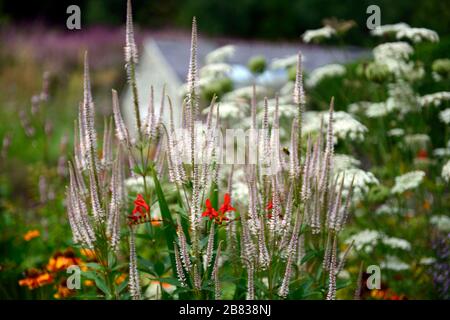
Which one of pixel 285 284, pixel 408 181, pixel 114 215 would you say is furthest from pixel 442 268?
pixel 114 215

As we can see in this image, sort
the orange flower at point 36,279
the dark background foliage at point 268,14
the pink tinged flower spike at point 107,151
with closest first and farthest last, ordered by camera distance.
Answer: the pink tinged flower spike at point 107,151 → the orange flower at point 36,279 → the dark background foliage at point 268,14

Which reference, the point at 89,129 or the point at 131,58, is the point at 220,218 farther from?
the point at 131,58

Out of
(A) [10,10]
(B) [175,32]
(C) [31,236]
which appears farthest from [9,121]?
(A) [10,10]

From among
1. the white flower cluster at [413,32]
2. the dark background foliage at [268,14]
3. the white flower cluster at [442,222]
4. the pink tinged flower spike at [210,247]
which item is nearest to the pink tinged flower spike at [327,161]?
the pink tinged flower spike at [210,247]

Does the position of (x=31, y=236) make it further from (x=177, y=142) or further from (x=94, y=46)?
(x=94, y=46)

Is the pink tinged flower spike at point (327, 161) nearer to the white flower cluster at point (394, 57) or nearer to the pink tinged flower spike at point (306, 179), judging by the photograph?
the pink tinged flower spike at point (306, 179)

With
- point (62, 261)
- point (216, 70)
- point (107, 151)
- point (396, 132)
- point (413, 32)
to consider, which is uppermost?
point (413, 32)

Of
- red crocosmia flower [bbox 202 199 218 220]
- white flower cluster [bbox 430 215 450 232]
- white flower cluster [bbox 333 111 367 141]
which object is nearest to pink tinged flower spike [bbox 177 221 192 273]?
red crocosmia flower [bbox 202 199 218 220]

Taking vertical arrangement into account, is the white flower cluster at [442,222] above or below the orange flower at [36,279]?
above

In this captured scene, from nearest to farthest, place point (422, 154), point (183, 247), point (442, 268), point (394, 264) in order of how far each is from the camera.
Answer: point (183, 247), point (442, 268), point (394, 264), point (422, 154)

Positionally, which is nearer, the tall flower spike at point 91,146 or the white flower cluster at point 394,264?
the tall flower spike at point 91,146

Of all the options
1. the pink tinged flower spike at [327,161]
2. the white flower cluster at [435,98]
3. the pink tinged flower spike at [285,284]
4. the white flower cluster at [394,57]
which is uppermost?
the white flower cluster at [394,57]

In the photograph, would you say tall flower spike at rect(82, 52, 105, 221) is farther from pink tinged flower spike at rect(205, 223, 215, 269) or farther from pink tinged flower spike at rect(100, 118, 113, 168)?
pink tinged flower spike at rect(205, 223, 215, 269)

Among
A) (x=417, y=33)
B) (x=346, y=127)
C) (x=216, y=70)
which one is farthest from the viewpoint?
(x=216, y=70)
